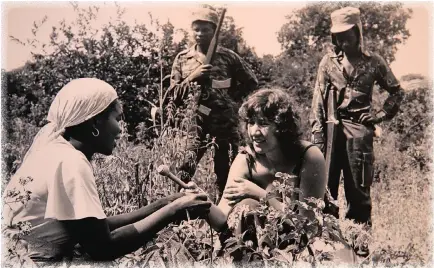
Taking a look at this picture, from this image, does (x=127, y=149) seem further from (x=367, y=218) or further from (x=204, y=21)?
(x=367, y=218)

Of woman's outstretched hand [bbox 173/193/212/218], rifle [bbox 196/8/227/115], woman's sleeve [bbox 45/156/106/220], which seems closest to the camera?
woman's sleeve [bbox 45/156/106/220]

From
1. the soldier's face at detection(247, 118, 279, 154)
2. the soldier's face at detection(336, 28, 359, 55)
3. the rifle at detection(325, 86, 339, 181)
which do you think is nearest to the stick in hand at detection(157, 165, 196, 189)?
the soldier's face at detection(247, 118, 279, 154)

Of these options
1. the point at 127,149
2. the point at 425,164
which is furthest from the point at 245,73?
the point at 425,164

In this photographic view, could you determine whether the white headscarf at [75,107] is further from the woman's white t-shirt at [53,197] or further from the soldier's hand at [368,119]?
the soldier's hand at [368,119]

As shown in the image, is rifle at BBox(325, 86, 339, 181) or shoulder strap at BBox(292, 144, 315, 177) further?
rifle at BBox(325, 86, 339, 181)

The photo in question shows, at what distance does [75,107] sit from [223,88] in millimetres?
1318

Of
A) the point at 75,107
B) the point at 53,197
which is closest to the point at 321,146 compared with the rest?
the point at 75,107

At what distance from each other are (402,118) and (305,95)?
0.77 meters

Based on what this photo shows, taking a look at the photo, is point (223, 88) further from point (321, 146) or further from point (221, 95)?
point (321, 146)

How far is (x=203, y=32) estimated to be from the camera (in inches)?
261

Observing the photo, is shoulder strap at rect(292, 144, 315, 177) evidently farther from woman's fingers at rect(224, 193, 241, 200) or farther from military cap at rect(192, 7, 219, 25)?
military cap at rect(192, 7, 219, 25)

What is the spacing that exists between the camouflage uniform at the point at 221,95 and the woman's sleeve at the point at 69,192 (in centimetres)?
113

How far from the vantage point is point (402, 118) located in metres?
6.69

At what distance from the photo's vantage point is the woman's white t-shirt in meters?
5.70
